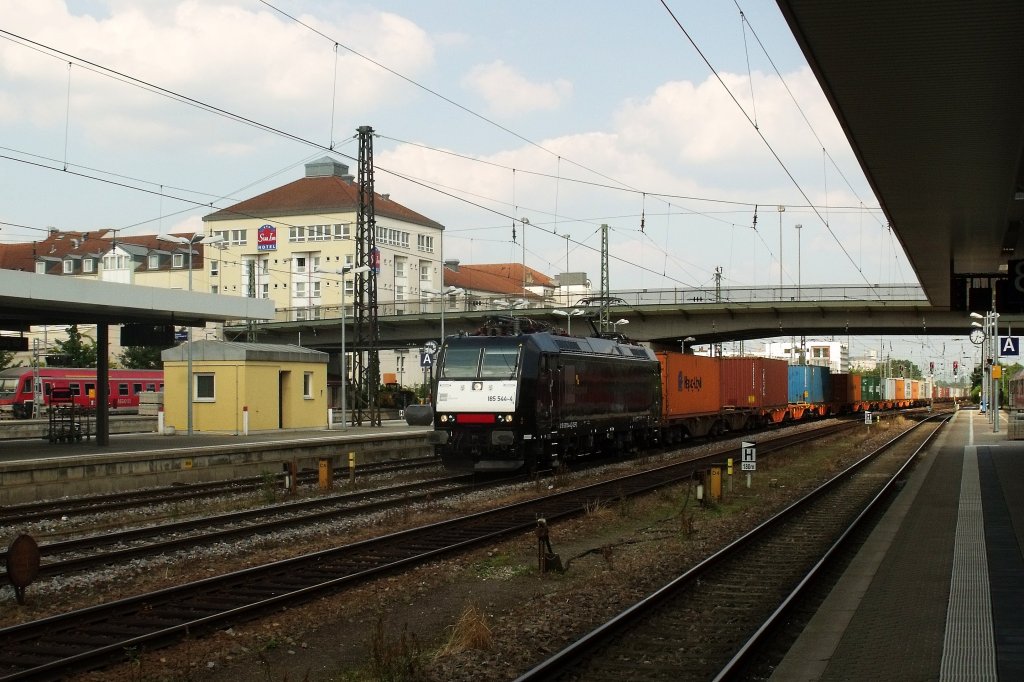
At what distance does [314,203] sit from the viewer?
297ft

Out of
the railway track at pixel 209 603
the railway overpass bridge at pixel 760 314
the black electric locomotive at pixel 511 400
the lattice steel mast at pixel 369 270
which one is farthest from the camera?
the railway overpass bridge at pixel 760 314

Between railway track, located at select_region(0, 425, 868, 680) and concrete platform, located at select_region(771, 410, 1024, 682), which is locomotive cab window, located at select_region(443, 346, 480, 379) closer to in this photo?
railway track, located at select_region(0, 425, 868, 680)

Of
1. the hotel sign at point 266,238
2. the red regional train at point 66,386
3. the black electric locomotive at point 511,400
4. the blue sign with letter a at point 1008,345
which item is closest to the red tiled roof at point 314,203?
the hotel sign at point 266,238

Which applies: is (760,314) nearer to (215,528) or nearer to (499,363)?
(499,363)

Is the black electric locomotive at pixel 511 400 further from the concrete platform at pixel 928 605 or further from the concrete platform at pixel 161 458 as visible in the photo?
the concrete platform at pixel 928 605

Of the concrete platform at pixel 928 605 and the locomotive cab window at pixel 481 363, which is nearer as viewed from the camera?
the concrete platform at pixel 928 605

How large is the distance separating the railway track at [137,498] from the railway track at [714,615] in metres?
10.9

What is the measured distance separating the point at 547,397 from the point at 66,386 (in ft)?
134

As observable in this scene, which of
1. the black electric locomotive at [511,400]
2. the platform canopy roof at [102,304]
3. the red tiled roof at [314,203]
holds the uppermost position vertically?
the red tiled roof at [314,203]

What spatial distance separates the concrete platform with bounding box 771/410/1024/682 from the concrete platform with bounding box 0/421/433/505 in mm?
12406

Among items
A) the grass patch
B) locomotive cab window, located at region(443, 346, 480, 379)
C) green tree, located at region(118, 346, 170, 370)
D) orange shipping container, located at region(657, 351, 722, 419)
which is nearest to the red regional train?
green tree, located at region(118, 346, 170, 370)

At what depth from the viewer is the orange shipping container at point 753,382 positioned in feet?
132

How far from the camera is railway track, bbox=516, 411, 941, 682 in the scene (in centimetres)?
805

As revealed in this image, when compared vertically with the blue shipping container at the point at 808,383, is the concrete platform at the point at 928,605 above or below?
below
